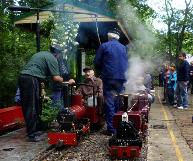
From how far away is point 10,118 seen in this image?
28.0ft

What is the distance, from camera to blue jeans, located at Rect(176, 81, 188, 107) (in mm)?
14088

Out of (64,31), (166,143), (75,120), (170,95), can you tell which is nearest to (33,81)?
(75,120)

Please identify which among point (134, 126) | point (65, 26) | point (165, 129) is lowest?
point (165, 129)

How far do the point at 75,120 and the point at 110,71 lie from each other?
4.15ft

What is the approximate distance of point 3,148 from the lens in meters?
6.59

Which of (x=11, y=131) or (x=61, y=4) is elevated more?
(x=61, y=4)

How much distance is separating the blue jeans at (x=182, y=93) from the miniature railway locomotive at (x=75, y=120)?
6.44 meters

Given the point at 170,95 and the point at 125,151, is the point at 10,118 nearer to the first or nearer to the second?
the point at 125,151

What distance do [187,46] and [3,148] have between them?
4070 centimetres

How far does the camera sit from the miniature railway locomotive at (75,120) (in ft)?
21.1

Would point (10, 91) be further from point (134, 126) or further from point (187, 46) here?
point (187, 46)

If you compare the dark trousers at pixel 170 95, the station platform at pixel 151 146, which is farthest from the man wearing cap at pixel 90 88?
the dark trousers at pixel 170 95

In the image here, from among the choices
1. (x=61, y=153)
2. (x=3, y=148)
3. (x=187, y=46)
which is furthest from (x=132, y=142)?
(x=187, y=46)

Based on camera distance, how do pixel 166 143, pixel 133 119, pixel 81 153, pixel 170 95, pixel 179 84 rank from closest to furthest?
pixel 81 153
pixel 133 119
pixel 166 143
pixel 179 84
pixel 170 95
